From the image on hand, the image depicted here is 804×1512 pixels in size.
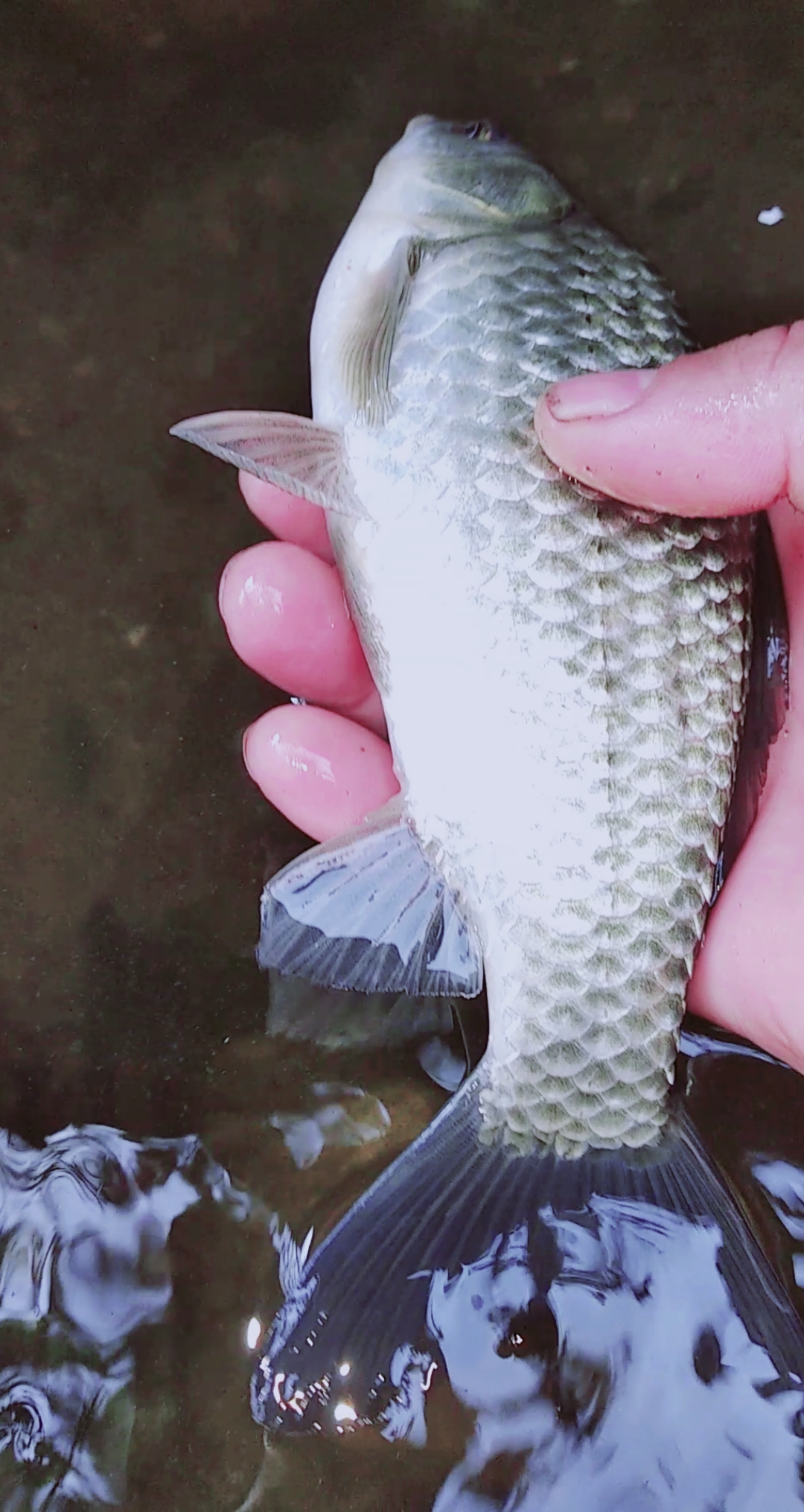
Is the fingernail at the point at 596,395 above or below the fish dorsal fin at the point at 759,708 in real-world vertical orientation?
above

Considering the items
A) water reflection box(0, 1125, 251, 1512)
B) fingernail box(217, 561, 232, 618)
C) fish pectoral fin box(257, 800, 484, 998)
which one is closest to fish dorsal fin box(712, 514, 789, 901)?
fish pectoral fin box(257, 800, 484, 998)

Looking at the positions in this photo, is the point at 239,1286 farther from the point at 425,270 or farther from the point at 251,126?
the point at 251,126

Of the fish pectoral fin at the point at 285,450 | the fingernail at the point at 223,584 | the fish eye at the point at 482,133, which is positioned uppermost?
the fish eye at the point at 482,133

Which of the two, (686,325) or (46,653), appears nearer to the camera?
(686,325)

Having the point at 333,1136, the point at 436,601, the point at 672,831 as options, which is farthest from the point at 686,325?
the point at 333,1136

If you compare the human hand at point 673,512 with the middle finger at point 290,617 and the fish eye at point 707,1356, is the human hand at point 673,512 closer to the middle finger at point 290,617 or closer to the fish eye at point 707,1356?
the middle finger at point 290,617

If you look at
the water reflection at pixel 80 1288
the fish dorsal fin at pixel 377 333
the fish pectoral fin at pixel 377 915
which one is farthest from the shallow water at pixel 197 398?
the fish dorsal fin at pixel 377 333

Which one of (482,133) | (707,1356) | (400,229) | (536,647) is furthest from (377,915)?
(482,133)
